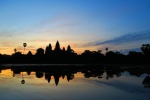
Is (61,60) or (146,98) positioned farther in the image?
(61,60)

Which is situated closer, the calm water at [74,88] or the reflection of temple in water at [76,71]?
the calm water at [74,88]

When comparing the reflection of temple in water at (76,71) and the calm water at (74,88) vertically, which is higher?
the reflection of temple in water at (76,71)

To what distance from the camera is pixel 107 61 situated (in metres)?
177

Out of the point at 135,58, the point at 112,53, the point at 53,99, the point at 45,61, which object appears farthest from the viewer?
the point at 112,53

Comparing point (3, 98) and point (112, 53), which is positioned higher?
point (112, 53)

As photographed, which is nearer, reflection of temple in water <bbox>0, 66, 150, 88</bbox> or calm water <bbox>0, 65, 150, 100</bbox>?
calm water <bbox>0, 65, 150, 100</bbox>

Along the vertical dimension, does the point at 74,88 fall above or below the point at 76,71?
below

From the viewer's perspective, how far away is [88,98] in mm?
20812

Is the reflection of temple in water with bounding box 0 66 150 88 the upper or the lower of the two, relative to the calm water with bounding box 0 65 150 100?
upper

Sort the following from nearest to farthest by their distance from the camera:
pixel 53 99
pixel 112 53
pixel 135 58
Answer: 1. pixel 53 99
2. pixel 135 58
3. pixel 112 53

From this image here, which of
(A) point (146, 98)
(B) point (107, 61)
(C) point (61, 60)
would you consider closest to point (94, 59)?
(B) point (107, 61)

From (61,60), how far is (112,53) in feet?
136

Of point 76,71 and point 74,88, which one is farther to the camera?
point 76,71

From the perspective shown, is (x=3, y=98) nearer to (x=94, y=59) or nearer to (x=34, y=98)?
(x=34, y=98)
